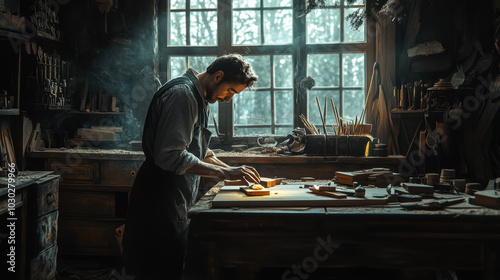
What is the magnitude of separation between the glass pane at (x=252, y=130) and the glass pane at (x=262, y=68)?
509mm

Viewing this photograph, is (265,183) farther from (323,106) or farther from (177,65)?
(177,65)

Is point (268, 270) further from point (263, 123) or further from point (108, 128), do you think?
point (108, 128)

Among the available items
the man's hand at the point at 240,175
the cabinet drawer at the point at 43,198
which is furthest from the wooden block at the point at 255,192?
the cabinet drawer at the point at 43,198

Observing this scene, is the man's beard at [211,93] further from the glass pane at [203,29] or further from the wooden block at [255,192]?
the glass pane at [203,29]

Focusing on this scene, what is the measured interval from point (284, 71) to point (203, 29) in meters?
1.10

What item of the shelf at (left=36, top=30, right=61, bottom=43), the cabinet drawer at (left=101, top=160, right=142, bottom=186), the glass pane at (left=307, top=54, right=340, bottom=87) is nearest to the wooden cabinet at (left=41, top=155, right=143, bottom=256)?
the cabinet drawer at (left=101, top=160, right=142, bottom=186)

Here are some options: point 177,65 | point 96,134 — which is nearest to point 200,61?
point 177,65

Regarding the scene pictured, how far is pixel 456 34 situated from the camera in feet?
14.6

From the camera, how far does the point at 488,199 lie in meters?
2.21

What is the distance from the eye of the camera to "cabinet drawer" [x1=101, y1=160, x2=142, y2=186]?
176 inches

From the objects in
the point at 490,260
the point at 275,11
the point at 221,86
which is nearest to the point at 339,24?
the point at 275,11

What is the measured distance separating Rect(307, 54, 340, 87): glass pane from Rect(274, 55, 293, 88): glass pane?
0.22 metres

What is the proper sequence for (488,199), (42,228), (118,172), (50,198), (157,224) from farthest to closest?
(118,172) → (50,198) → (42,228) → (157,224) → (488,199)

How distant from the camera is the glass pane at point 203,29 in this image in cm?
526
